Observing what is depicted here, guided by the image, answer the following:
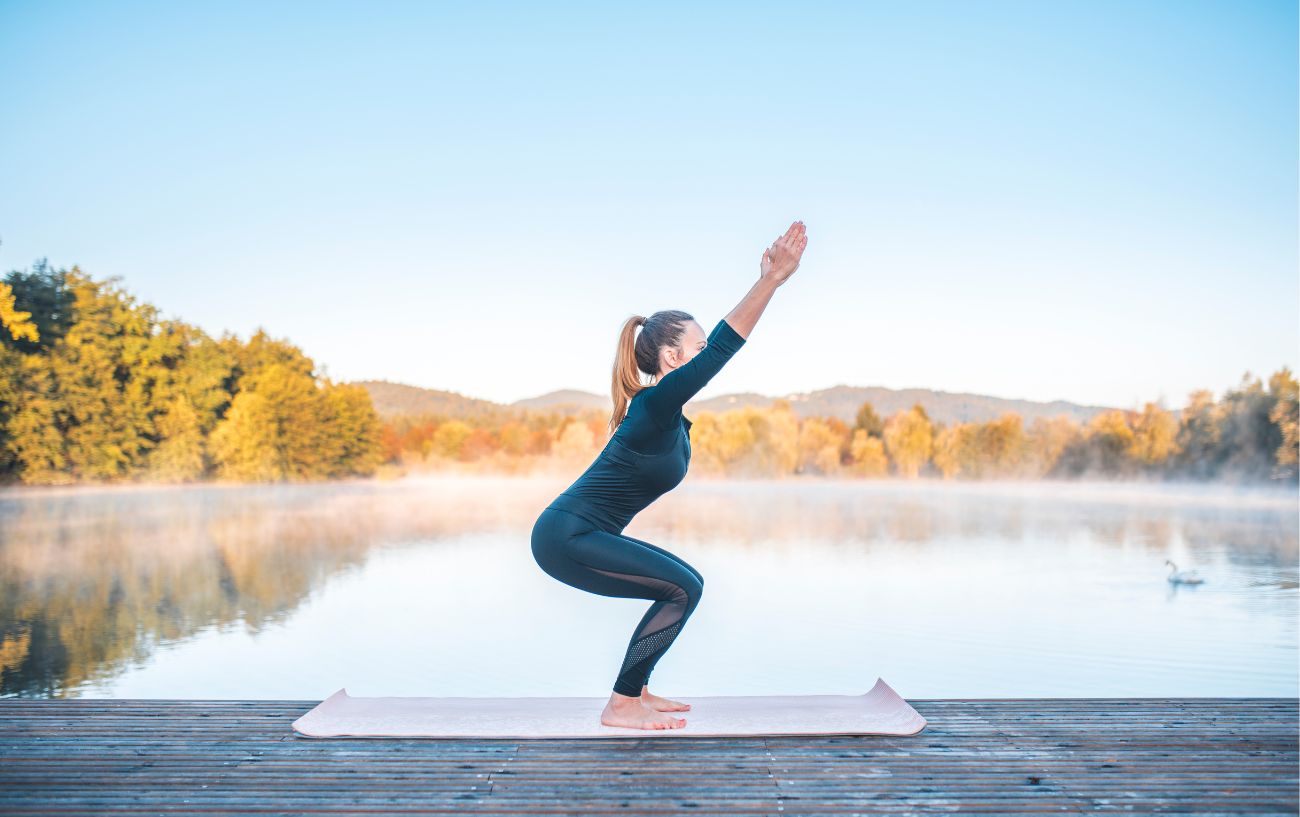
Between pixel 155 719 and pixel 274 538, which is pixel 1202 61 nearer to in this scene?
pixel 274 538

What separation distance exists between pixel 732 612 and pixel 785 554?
11.8ft

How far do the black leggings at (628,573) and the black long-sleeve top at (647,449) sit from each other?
0.06 meters

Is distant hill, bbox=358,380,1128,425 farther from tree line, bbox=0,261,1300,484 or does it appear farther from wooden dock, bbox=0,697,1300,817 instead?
wooden dock, bbox=0,697,1300,817

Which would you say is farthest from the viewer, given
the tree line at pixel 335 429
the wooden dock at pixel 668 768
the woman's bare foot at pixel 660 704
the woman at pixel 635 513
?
the tree line at pixel 335 429

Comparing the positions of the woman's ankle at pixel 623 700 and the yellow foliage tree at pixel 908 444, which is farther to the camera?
the yellow foliage tree at pixel 908 444

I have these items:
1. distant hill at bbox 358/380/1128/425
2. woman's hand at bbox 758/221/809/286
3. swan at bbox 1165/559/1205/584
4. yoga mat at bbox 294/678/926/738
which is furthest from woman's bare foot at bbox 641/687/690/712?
distant hill at bbox 358/380/1128/425

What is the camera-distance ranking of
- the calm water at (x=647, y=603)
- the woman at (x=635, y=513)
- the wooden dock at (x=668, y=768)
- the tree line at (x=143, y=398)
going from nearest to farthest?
1. the wooden dock at (x=668, y=768)
2. the woman at (x=635, y=513)
3. the calm water at (x=647, y=603)
4. the tree line at (x=143, y=398)

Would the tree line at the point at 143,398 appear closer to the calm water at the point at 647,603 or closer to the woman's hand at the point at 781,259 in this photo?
the calm water at the point at 647,603

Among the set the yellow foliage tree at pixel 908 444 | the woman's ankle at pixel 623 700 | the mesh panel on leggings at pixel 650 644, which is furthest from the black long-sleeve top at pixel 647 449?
the yellow foliage tree at pixel 908 444

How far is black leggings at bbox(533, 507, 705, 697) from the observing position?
102 inches

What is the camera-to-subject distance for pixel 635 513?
8.26ft

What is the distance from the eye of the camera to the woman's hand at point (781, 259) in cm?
231

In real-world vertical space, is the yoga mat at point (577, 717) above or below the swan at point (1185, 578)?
above

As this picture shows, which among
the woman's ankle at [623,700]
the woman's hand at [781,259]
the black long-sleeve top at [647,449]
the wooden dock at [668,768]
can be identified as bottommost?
the wooden dock at [668,768]
